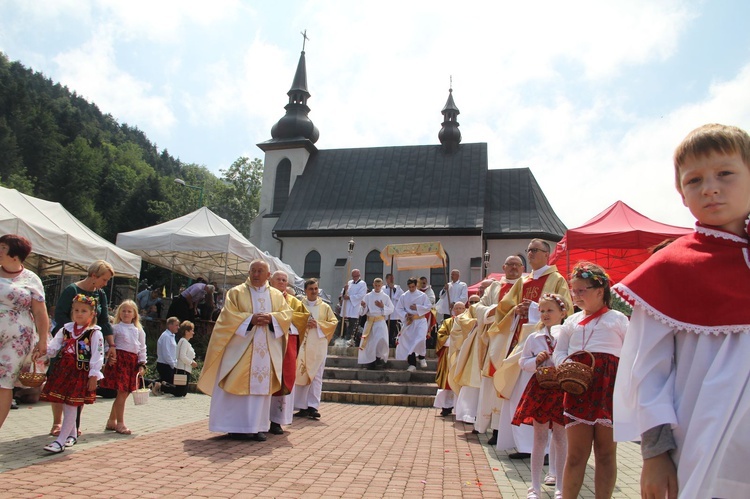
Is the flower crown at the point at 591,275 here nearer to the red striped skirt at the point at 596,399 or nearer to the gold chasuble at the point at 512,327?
the red striped skirt at the point at 596,399

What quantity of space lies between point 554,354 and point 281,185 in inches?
1474

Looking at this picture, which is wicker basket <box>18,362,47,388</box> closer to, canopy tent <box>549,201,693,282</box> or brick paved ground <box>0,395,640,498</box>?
brick paved ground <box>0,395,640,498</box>

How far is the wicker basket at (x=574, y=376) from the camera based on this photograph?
3.62 meters

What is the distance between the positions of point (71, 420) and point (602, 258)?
43.9ft

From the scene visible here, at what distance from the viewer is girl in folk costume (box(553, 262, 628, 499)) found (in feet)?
12.0

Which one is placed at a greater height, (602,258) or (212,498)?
(602,258)

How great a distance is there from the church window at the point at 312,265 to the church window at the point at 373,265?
3.11m

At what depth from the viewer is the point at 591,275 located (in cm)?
401

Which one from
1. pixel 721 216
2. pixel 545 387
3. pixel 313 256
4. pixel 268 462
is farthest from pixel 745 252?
pixel 313 256

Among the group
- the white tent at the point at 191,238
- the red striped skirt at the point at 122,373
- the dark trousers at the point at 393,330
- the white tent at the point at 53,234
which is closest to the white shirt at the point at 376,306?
the white tent at the point at 191,238

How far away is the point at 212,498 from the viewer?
14.0 ft

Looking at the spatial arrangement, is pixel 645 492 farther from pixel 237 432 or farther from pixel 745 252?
pixel 237 432

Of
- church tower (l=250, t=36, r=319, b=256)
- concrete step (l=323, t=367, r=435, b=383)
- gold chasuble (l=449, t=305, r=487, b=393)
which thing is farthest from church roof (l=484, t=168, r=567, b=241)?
gold chasuble (l=449, t=305, r=487, b=393)

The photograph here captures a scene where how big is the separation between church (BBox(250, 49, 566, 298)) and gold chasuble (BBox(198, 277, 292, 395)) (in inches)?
955
